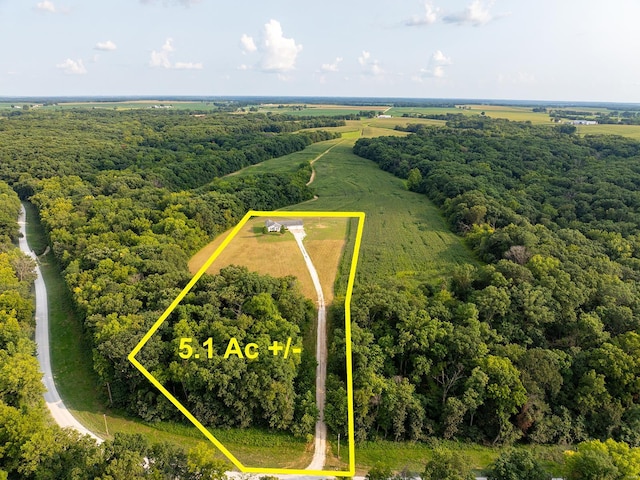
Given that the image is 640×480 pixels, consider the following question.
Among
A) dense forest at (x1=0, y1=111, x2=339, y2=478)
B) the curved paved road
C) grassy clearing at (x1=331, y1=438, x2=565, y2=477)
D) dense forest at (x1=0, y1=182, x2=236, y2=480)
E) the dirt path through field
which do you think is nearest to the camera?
dense forest at (x1=0, y1=182, x2=236, y2=480)

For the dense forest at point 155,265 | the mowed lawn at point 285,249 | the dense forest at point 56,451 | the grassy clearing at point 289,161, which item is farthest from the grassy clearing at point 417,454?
the grassy clearing at point 289,161

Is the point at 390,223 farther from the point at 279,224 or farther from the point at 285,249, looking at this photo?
the point at 279,224

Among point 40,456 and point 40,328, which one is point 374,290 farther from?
point 40,328

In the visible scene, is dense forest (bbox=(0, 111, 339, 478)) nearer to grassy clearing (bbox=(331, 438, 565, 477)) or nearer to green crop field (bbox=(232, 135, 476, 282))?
grassy clearing (bbox=(331, 438, 565, 477))

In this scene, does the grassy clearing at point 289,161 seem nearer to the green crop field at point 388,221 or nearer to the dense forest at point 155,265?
the green crop field at point 388,221

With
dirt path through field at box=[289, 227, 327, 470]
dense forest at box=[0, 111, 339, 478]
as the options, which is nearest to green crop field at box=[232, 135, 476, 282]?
dense forest at box=[0, 111, 339, 478]

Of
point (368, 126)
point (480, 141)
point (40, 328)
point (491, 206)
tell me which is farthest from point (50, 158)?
point (368, 126)

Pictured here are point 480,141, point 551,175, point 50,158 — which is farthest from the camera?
point 480,141
